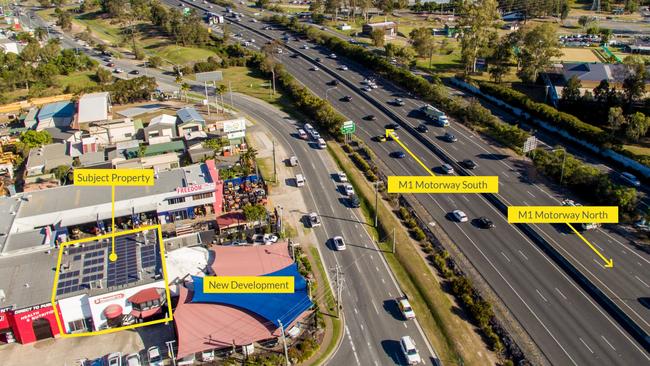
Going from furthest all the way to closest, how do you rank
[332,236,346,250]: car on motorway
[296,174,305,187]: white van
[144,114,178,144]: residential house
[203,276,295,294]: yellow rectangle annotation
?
1. [144,114,178,144]: residential house
2. [296,174,305,187]: white van
3. [332,236,346,250]: car on motorway
4. [203,276,295,294]: yellow rectangle annotation

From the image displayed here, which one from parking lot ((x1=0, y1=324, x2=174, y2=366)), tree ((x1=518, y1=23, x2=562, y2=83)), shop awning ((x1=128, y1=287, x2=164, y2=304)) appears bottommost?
parking lot ((x1=0, y1=324, x2=174, y2=366))

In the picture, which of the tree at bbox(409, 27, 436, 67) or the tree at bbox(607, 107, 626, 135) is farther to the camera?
the tree at bbox(409, 27, 436, 67)

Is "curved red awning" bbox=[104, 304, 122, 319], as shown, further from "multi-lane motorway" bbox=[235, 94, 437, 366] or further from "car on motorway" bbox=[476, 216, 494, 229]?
"car on motorway" bbox=[476, 216, 494, 229]

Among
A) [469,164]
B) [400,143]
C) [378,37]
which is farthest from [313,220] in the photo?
[378,37]

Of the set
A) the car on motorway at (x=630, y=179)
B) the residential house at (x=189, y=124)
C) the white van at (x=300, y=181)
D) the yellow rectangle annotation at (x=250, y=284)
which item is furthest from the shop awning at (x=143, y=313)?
the car on motorway at (x=630, y=179)

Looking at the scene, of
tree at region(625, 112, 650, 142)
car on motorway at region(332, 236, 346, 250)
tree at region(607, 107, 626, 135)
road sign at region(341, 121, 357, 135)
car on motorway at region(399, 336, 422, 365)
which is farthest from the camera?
road sign at region(341, 121, 357, 135)

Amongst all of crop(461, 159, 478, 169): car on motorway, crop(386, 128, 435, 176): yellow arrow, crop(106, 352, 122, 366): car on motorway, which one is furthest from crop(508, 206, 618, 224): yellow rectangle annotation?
crop(106, 352, 122, 366): car on motorway

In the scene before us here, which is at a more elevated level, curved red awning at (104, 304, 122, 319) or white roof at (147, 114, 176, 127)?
white roof at (147, 114, 176, 127)
